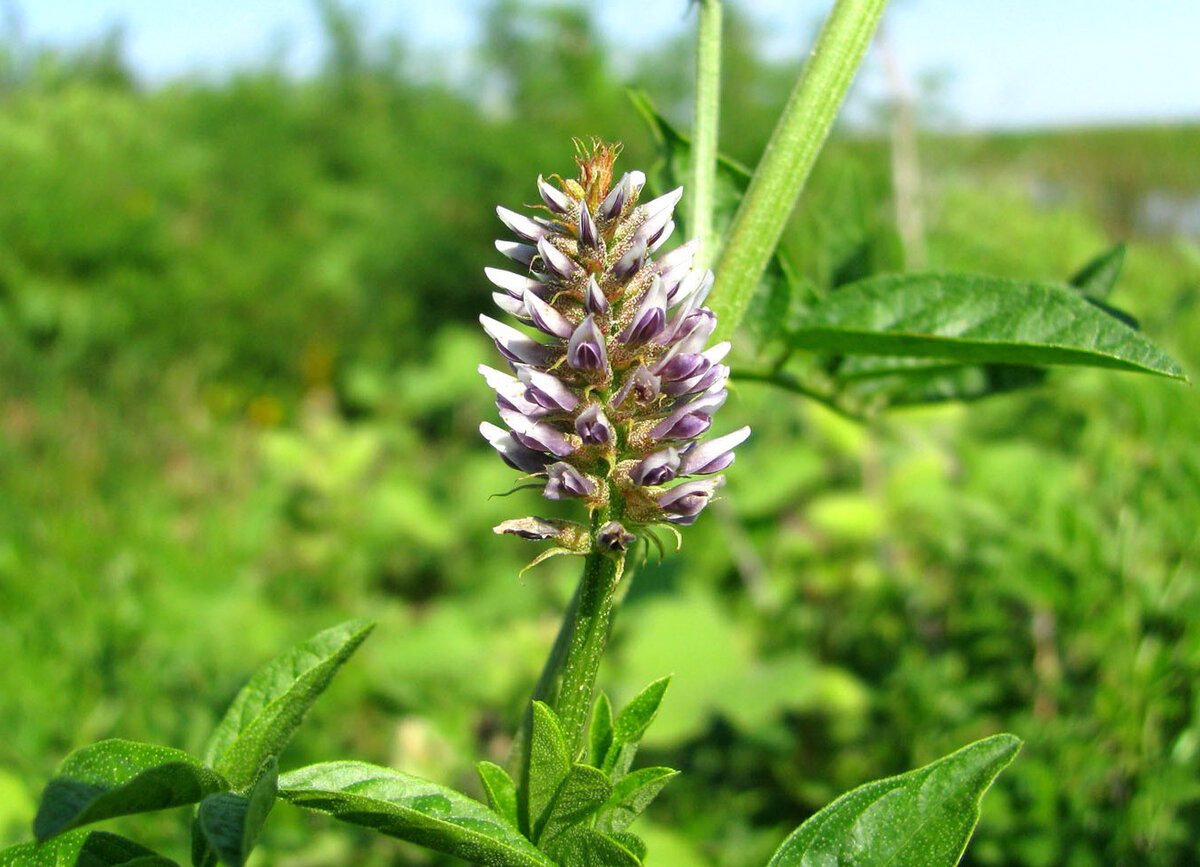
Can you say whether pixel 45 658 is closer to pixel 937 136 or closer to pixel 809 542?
pixel 809 542

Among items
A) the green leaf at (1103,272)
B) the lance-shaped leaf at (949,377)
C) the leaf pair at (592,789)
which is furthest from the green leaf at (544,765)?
the green leaf at (1103,272)

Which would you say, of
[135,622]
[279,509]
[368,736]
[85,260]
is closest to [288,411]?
[85,260]

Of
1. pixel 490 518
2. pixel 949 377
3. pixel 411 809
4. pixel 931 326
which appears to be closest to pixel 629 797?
pixel 411 809

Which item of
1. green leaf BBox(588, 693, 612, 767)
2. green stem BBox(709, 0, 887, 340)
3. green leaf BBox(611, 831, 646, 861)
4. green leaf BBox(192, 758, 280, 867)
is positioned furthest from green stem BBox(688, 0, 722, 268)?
green leaf BBox(192, 758, 280, 867)

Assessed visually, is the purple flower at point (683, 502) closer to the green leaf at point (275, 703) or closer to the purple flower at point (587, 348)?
the purple flower at point (587, 348)

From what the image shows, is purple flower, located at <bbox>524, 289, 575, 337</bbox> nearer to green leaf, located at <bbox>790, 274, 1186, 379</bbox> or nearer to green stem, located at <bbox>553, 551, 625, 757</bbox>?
green stem, located at <bbox>553, 551, 625, 757</bbox>
